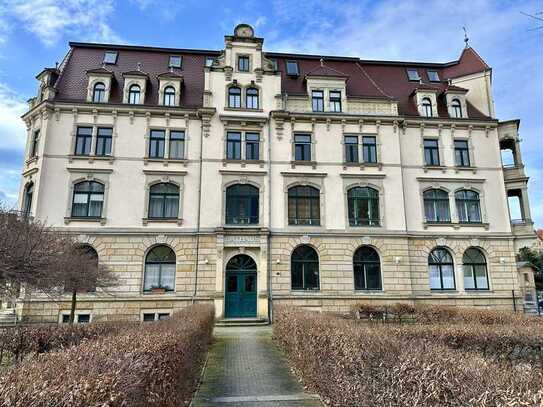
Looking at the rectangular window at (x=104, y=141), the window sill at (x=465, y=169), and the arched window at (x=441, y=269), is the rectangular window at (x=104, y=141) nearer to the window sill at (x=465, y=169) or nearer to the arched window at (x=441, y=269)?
the arched window at (x=441, y=269)

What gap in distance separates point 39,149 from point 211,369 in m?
19.8

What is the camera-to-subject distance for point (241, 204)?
24000mm

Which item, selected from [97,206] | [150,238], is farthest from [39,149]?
[150,238]

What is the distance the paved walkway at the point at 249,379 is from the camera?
775 centimetres

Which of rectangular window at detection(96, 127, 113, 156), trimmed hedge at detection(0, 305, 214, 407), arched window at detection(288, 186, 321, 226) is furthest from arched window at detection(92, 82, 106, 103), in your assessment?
trimmed hedge at detection(0, 305, 214, 407)

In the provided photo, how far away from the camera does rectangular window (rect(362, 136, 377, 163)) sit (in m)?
25.6

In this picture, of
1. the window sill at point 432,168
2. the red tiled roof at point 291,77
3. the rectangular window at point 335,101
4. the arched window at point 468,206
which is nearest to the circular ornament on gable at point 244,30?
the red tiled roof at point 291,77

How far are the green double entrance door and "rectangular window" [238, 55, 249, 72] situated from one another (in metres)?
12.9

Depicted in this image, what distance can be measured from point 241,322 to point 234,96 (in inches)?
583

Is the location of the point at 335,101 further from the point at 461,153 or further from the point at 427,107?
the point at 461,153

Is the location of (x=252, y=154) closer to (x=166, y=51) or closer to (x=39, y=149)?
(x=166, y=51)

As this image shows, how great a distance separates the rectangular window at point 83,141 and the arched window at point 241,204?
935 cm

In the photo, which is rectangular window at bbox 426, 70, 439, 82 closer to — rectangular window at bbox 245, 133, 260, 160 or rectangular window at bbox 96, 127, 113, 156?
rectangular window at bbox 245, 133, 260, 160

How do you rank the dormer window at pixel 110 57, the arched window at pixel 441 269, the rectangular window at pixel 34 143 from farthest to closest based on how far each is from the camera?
the dormer window at pixel 110 57
the arched window at pixel 441 269
the rectangular window at pixel 34 143
